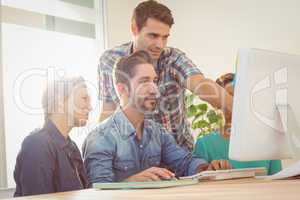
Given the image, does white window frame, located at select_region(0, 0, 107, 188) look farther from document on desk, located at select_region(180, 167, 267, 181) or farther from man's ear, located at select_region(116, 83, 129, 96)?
document on desk, located at select_region(180, 167, 267, 181)

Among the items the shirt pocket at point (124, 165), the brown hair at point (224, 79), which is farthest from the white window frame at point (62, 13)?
the brown hair at point (224, 79)

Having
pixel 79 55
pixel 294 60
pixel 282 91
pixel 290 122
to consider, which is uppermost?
pixel 79 55

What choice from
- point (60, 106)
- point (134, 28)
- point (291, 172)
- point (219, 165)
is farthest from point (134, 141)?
point (291, 172)

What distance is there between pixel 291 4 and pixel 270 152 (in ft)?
5.85

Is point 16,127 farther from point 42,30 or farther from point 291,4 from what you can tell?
point 291,4

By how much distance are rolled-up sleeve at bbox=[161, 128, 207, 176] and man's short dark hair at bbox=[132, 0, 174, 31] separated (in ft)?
2.40

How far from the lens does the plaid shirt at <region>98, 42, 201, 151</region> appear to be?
9.15ft

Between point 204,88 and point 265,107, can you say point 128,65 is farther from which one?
point 265,107

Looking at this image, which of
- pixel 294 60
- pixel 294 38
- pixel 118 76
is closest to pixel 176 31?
pixel 118 76

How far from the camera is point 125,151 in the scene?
2.70 metres

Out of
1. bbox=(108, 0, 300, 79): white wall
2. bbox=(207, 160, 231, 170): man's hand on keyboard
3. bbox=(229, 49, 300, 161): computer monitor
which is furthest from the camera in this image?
bbox=(108, 0, 300, 79): white wall

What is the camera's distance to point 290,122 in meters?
1.64

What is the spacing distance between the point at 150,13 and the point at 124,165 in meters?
0.99

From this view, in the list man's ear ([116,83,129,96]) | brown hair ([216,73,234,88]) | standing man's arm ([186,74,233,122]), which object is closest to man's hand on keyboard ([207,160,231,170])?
standing man's arm ([186,74,233,122])
